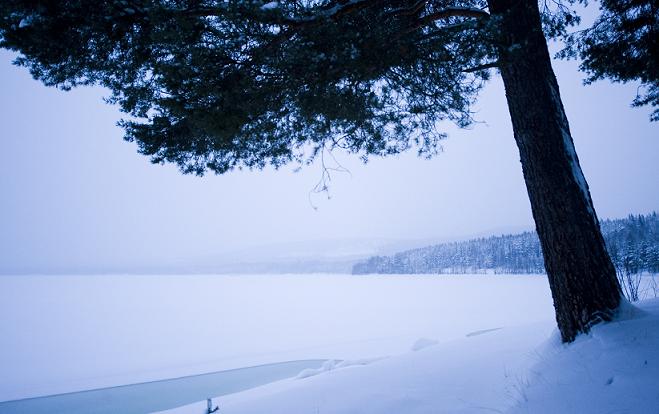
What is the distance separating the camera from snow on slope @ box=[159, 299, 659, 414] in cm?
204

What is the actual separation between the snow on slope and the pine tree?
326 millimetres

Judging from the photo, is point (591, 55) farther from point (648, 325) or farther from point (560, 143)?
point (648, 325)

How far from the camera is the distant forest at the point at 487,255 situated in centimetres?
3635

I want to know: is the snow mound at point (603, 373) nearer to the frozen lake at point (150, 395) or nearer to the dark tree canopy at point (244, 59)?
the dark tree canopy at point (244, 59)

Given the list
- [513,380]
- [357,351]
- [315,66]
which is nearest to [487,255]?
[357,351]

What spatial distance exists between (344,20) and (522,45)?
66.3 inches

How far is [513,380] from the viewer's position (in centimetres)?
297

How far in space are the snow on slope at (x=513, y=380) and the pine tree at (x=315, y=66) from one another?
326mm

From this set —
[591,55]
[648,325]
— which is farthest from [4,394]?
[591,55]

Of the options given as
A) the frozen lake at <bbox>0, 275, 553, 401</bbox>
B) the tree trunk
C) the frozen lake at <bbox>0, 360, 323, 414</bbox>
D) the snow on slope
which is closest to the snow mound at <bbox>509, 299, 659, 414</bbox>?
the snow on slope

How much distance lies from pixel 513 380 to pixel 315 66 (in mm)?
3365

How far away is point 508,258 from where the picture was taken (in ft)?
164

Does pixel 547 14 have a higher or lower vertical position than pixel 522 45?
higher

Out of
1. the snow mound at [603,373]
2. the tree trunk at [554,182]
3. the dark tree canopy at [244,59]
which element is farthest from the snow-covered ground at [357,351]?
the dark tree canopy at [244,59]
